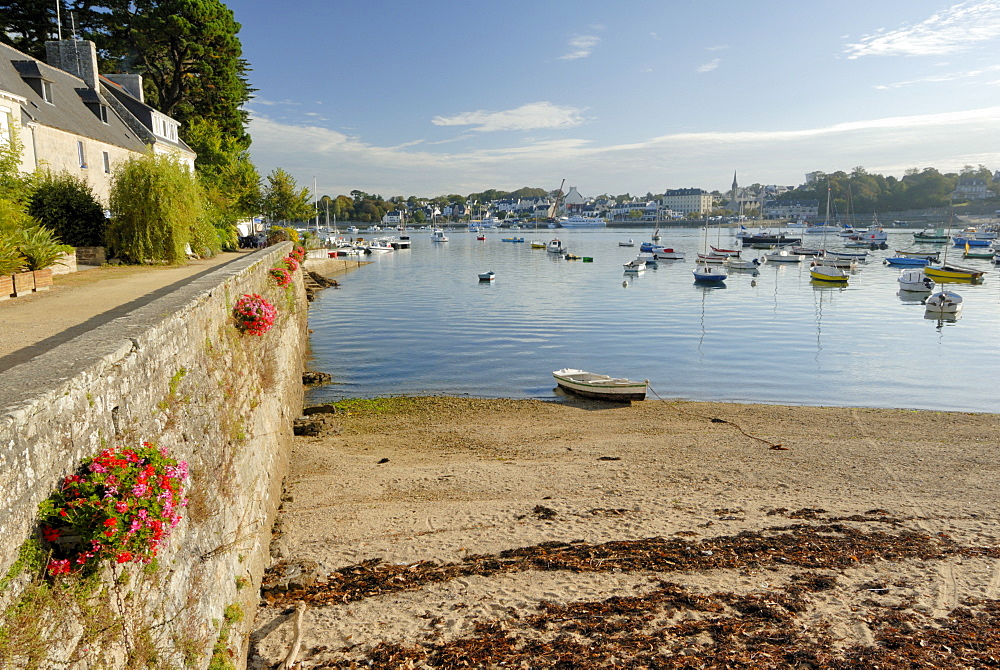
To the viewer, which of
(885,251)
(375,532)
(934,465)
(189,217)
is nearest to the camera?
(375,532)

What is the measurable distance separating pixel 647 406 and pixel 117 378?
1638 cm

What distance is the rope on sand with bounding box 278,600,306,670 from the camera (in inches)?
257

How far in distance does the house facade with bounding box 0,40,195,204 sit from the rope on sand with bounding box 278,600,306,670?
1648cm

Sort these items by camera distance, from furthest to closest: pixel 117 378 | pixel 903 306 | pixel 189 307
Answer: pixel 903 306 < pixel 189 307 < pixel 117 378

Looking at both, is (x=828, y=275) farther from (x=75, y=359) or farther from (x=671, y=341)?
(x=75, y=359)

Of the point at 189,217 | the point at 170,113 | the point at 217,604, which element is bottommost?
the point at 217,604

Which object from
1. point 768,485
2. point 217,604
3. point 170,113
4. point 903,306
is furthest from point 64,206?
point 903,306

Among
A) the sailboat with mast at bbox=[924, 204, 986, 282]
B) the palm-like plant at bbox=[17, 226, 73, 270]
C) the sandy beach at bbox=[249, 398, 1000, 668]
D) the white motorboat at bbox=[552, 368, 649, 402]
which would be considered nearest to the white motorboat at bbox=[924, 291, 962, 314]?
the sailboat with mast at bbox=[924, 204, 986, 282]

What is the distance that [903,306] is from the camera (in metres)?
44.6

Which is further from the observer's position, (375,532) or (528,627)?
(375,532)

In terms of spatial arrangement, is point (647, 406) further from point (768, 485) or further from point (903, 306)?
point (903, 306)

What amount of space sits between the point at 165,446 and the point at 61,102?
1219 inches

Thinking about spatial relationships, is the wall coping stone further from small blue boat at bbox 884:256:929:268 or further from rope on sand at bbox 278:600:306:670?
small blue boat at bbox 884:256:929:268

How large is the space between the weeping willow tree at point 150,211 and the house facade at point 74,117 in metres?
1.92
